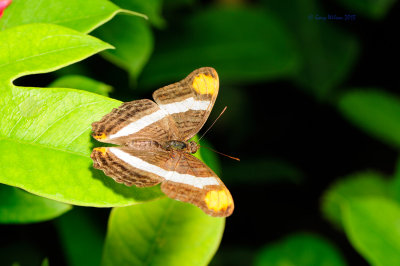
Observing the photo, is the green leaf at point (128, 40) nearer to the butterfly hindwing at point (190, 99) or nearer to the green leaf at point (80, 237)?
the butterfly hindwing at point (190, 99)

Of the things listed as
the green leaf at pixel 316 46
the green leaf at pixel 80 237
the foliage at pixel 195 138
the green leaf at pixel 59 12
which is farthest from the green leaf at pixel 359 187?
the green leaf at pixel 59 12

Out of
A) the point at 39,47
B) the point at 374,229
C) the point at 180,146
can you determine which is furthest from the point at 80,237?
the point at 374,229

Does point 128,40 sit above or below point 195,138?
above

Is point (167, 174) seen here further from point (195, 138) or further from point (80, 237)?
point (80, 237)

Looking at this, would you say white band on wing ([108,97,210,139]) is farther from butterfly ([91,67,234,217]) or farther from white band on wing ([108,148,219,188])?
white band on wing ([108,148,219,188])

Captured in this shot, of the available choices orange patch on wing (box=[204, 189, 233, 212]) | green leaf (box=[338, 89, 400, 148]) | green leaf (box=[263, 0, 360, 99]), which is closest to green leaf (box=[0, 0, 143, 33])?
orange patch on wing (box=[204, 189, 233, 212])
